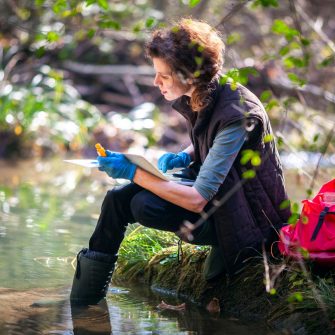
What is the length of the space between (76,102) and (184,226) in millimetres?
6802

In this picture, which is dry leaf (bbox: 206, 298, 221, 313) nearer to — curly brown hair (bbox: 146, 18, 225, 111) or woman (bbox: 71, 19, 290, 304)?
woman (bbox: 71, 19, 290, 304)

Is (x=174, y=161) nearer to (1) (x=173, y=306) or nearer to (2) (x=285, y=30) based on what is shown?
(1) (x=173, y=306)

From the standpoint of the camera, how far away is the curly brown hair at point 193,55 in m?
3.47

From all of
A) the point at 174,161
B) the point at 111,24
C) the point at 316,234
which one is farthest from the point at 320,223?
the point at 111,24

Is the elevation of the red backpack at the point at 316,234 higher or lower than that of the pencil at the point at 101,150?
higher

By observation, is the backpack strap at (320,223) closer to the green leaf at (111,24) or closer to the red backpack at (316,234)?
the red backpack at (316,234)

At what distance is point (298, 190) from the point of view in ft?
26.6

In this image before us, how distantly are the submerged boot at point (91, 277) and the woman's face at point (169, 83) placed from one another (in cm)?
81

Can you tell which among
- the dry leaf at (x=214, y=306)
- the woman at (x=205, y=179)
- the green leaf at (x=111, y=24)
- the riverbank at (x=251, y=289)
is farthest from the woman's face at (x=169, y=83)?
the dry leaf at (x=214, y=306)

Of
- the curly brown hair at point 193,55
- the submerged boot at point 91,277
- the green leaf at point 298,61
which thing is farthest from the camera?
the submerged boot at point 91,277

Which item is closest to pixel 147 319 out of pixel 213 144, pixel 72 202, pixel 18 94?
pixel 213 144

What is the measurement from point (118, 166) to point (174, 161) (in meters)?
0.66

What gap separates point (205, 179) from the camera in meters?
3.33

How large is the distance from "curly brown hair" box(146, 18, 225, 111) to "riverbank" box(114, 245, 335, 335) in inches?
33.1
